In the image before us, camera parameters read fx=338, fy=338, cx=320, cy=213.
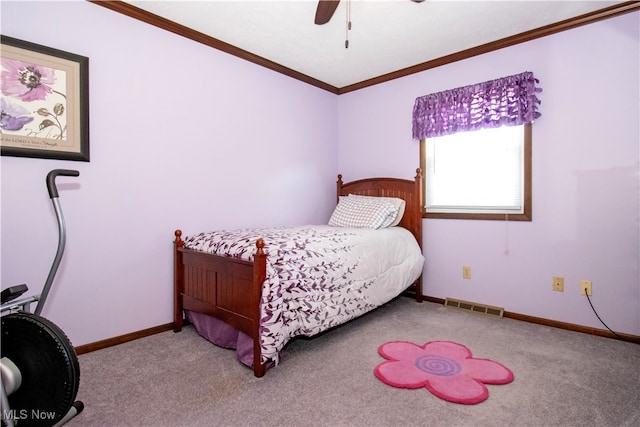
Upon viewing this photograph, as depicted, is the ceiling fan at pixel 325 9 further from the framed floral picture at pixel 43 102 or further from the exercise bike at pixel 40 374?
the exercise bike at pixel 40 374

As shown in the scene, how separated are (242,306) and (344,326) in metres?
0.96

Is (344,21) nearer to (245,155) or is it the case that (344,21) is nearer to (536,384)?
(245,155)

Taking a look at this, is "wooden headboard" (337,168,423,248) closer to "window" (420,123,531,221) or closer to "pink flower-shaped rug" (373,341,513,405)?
"window" (420,123,531,221)

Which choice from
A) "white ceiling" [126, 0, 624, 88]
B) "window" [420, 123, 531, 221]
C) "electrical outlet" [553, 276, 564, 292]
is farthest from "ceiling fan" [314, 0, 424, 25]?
"electrical outlet" [553, 276, 564, 292]

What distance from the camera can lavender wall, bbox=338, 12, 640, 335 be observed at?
2346mm

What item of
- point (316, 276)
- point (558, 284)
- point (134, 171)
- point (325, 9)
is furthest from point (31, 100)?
point (558, 284)

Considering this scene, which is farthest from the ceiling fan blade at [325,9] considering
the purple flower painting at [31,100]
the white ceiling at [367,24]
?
the purple flower painting at [31,100]

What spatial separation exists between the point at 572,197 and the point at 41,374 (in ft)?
10.8

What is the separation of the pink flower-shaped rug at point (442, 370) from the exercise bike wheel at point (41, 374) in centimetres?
141

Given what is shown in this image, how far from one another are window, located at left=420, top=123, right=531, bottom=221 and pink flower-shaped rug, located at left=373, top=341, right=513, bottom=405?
1342mm

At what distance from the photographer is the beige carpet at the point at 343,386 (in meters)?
1.49

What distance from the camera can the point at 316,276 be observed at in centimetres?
208

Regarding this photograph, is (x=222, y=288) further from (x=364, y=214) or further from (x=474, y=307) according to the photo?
(x=474, y=307)

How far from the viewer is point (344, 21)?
2.53 metres
